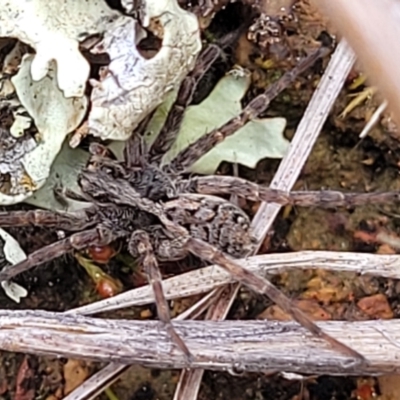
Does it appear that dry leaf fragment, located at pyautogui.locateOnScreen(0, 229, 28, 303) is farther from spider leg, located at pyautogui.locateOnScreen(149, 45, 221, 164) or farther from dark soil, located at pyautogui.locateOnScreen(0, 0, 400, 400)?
spider leg, located at pyautogui.locateOnScreen(149, 45, 221, 164)

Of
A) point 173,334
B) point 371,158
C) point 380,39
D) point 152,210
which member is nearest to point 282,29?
point 371,158

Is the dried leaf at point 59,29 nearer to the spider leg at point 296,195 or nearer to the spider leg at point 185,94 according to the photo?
the spider leg at point 185,94

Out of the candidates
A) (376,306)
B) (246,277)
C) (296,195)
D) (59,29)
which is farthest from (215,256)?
(59,29)

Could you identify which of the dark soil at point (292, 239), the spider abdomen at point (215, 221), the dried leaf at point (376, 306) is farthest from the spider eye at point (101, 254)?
the dried leaf at point (376, 306)

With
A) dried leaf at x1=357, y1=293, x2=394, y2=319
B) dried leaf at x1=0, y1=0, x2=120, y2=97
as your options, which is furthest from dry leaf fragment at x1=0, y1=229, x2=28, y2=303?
dried leaf at x1=357, y1=293, x2=394, y2=319

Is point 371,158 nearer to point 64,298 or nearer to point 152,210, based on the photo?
point 152,210
